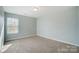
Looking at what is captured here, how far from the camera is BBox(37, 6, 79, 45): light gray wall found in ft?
4.10

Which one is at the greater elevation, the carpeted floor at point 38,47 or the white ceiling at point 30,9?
the white ceiling at point 30,9

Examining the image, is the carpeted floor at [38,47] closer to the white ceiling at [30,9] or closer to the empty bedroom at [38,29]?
the empty bedroom at [38,29]

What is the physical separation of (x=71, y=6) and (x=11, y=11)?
109 centimetres

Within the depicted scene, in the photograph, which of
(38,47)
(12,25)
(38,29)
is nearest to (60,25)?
(38,29)

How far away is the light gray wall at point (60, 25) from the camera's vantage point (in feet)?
4.10

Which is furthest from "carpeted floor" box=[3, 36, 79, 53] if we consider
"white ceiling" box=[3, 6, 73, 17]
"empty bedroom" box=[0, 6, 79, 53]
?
"white ceiling" box=[3, 6, 73, 17]

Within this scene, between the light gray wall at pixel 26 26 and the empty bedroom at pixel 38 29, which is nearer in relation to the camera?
the empty bedroom at pixel 38 29

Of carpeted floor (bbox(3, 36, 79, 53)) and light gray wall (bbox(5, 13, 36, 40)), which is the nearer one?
carpeted floor (bbox(3, 36, 79, 53))

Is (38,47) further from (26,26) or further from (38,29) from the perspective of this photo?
(26,26)

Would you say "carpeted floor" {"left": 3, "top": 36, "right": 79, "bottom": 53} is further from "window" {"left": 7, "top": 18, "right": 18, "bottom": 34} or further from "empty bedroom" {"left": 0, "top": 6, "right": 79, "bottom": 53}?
"window" {"left": 7, "top": 18, "right": 18, "bottom": 34}

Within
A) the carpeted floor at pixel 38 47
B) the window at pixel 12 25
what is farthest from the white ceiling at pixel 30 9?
the carpeted floor at pixel 38 47

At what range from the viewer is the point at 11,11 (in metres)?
1.23

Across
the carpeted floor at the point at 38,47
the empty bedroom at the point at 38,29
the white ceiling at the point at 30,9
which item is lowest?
the carpeted floor at the point at 38,47
